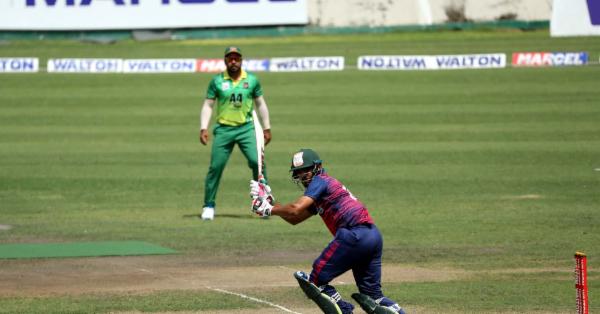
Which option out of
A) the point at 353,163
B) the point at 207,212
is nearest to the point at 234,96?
the point at 207,212

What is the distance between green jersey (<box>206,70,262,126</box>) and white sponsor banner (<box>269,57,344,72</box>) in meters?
16.7

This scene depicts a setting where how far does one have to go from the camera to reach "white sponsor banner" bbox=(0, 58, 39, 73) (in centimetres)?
3494

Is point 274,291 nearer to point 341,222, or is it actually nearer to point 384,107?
point 341,222

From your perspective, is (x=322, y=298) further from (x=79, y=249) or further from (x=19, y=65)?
(x=19, y=65)

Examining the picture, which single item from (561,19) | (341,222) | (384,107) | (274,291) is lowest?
(274,291)

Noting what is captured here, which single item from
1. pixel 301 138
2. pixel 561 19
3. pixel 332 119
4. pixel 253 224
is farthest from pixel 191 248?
pixel 561 19

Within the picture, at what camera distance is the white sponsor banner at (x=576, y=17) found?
1242 inches

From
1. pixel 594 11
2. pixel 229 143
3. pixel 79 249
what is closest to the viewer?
pixel 79 249

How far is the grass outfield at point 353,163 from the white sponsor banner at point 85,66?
267 mm

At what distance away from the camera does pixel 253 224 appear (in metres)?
17.1

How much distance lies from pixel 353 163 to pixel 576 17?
1214cm

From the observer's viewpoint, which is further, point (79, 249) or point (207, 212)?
point (207, 212)

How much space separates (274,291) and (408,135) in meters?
13.7

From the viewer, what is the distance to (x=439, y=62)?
3275cm
